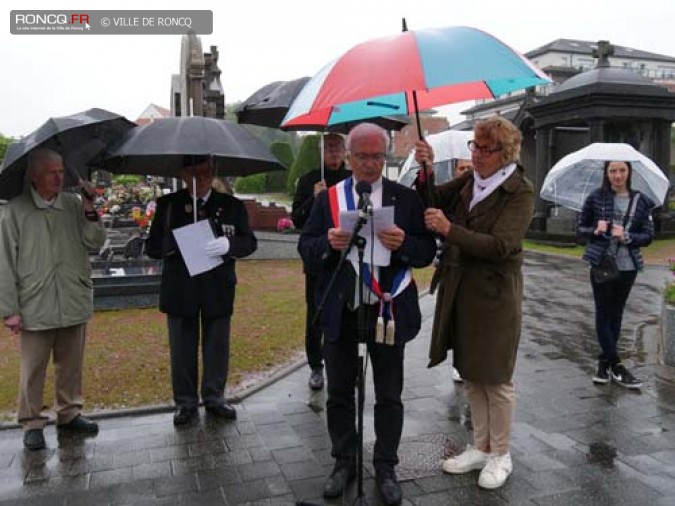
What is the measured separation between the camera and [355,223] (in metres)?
3.18

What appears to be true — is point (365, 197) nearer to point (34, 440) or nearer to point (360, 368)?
point (360, 368)

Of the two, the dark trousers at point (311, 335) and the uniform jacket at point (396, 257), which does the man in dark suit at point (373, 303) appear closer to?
the uniform jacket at point (396, 257)

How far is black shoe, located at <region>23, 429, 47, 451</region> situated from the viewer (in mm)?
4312

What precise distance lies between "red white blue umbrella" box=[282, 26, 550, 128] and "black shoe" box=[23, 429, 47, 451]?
9.36 ft

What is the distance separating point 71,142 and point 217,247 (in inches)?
48.0

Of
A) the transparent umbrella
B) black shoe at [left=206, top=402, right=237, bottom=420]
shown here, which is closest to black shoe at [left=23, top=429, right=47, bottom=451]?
black shoe at [left=206, top=402, right=237, bottom=420]

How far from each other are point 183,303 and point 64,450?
49.9 inches

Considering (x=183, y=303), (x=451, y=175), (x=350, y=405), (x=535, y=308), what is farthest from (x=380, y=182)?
(x=535, y=308)

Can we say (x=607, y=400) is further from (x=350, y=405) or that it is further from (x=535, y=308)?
(x=535, y=308)

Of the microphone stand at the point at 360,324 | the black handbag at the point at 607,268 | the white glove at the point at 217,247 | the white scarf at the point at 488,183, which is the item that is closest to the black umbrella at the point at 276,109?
the white glove at the point at 217,247

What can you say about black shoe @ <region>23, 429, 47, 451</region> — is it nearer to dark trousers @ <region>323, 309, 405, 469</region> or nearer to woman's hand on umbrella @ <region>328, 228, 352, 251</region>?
dark trousers @ <region>323, 309, 405, 469</region>

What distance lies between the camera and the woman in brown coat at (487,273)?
3447mm

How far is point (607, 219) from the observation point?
538 centimetres

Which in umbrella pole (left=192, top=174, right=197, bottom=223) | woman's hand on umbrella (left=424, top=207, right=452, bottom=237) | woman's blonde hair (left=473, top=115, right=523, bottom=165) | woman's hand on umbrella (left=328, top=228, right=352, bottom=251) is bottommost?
woman's hand on umbrella (left=328, top=228, right=352, bottom=251)
